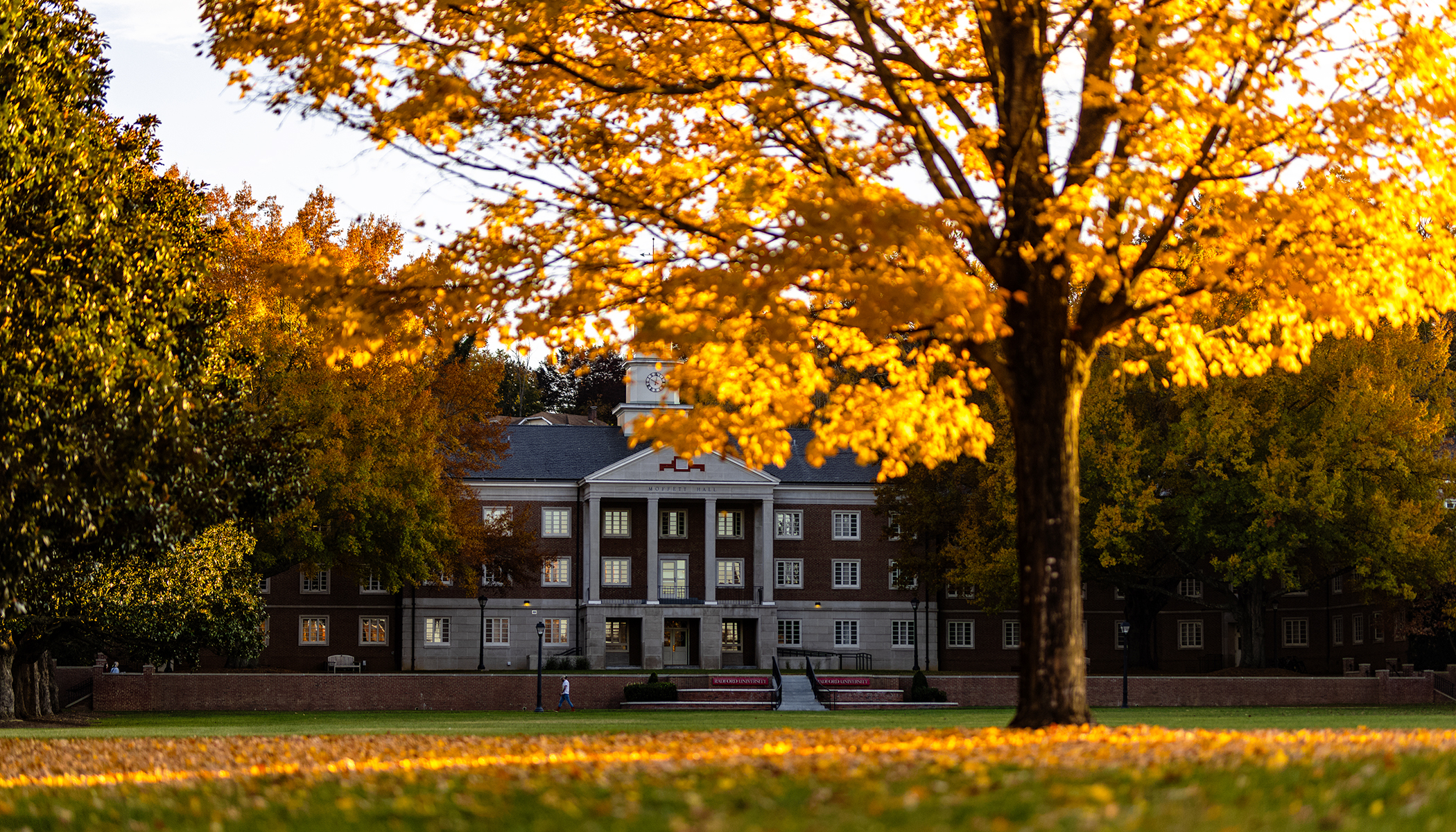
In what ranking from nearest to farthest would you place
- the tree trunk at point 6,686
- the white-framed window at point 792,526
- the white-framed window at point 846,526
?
1. the tree trunk at point 6,686
2. the white-framed window at point 792,526
3. the white-framed window at point 846,526

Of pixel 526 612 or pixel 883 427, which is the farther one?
pixel 526 612

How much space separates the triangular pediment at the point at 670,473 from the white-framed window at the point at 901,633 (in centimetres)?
925

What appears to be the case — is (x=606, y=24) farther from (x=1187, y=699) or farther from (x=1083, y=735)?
(x=1187, y=699)

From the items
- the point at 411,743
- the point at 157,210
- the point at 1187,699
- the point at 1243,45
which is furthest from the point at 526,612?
the point at 1243,45

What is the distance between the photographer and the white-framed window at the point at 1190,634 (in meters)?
67.0

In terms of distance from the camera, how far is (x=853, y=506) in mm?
68375

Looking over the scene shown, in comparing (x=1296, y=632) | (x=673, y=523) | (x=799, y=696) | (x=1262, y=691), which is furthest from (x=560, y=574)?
(x=1262, y=691)

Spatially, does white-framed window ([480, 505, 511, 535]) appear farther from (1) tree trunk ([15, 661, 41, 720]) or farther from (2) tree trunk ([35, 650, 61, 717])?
(1) tree trunk ([15, 661, 41, 720])

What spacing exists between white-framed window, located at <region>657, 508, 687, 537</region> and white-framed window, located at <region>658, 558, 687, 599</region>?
1239mm

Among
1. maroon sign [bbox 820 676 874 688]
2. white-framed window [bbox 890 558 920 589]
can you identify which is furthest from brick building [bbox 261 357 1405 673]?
maroon sign [bbox 820 676 874 688]

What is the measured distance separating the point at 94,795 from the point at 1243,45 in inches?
432

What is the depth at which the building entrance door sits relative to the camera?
6619 centimetres

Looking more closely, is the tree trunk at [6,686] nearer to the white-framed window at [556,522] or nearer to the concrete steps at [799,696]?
the concrete steps at [799,696]

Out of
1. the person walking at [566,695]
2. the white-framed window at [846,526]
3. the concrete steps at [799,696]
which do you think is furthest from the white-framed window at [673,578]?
the person walking at [566,695]
